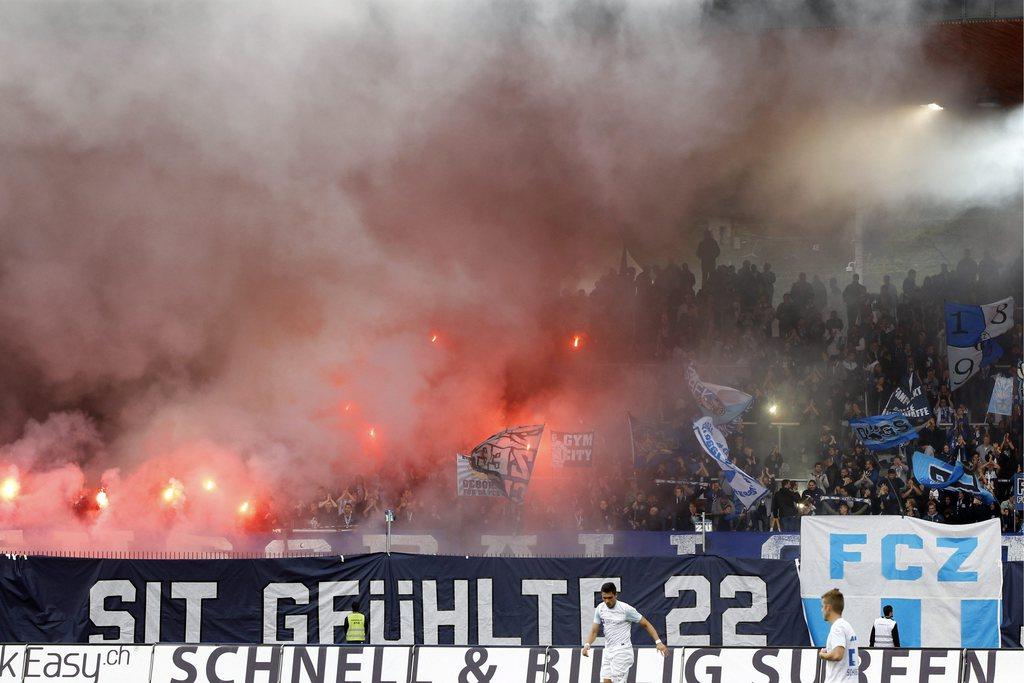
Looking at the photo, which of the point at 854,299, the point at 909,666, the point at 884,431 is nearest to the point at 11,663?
the point at 909,666

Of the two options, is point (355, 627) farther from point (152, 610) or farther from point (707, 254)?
point (707, 254)

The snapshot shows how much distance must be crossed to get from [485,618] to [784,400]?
8.63m

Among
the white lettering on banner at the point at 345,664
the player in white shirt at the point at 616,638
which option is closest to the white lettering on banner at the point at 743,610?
the player in white shirt at the point at 616,638

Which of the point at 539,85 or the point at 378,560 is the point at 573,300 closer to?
the point at 539,85

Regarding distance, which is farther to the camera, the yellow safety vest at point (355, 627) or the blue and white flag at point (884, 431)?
the blue and white flag at point (884, 431)

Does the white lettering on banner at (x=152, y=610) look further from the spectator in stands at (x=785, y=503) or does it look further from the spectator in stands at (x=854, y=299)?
the spectator in stands at (x=854, y=299)

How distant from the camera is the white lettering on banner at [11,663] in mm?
10984

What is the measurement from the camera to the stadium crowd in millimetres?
17594

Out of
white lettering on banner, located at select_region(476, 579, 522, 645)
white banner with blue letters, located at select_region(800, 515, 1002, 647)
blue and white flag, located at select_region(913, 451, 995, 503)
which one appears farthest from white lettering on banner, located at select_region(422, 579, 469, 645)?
blue and white flag, located at select_region(913, 451, 995, 503)

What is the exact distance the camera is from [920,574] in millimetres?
13219

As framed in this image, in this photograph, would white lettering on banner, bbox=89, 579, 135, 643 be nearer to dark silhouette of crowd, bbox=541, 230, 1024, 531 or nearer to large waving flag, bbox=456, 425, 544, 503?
large waving flag, bbox=456, 425, 544, 503

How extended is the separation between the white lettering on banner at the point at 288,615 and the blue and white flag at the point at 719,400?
8065mm

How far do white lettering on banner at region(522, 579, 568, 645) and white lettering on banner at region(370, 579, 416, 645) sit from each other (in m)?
1.34

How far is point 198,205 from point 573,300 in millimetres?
7307
